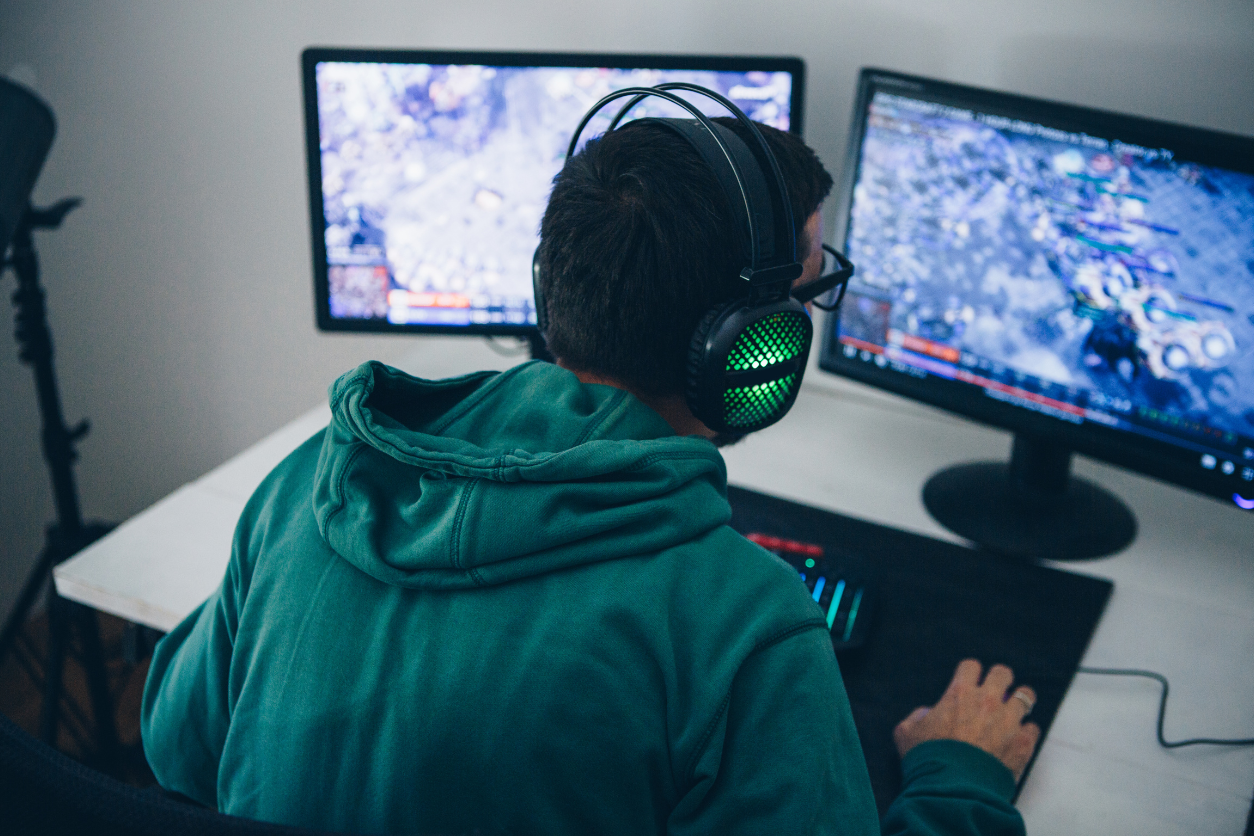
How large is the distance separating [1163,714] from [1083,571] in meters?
0.22

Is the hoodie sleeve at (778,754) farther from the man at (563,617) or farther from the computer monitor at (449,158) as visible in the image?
A: the computer monitor at (449,158)

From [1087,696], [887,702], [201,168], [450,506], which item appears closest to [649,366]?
[450,506]

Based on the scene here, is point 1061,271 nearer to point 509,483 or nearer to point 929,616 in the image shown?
point 929,616

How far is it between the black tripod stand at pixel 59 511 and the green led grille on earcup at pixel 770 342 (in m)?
1.14

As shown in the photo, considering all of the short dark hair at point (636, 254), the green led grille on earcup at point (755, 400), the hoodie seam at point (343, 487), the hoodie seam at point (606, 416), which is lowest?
the hoodie seam at point (343, 487)

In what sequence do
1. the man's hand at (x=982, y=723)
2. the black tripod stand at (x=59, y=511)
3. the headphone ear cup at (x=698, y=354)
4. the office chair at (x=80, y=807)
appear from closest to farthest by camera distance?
1. the office chair at (x=80, y=807)
2. the headphone ear cup at (x=698, y=354)
3. the man's hand at (x=982, y=723)
4. the black tripod stand at (x=59, y=511)

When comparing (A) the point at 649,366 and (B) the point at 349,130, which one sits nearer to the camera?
(A) the point at 649,366

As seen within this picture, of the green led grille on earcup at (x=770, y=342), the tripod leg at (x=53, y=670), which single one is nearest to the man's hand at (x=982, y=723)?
the green led grille on earcup at (x=770, y=342)

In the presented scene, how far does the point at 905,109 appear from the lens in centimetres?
114

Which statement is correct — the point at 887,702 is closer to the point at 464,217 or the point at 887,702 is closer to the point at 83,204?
the point at 464,217

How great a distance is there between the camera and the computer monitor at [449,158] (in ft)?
4.02

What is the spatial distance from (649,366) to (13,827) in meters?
0.45

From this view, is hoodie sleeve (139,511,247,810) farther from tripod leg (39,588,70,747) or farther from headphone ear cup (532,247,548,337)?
tripod leg (39,588,70,747)

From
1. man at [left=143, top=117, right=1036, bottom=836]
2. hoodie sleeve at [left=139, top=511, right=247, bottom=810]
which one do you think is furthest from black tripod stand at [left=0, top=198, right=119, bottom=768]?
man at [left=143, top=117, right=1036, bottom=836]
